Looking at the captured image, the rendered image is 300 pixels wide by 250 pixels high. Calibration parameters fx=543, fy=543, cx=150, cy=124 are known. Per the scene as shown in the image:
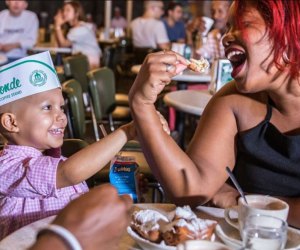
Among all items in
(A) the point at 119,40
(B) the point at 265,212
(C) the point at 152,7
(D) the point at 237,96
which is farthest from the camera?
(A) the point at 119,40

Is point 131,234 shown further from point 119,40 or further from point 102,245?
point 119,40

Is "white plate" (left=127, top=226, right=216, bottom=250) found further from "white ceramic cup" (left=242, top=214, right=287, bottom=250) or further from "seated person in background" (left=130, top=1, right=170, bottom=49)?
"seated person in background" (left=130, top=1, right=170, bottom=49)

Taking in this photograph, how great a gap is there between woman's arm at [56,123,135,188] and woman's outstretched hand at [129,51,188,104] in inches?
6.5

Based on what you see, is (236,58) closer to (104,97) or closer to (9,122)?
(9,122)

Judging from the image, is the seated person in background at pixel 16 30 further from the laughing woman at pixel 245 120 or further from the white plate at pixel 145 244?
the white plate at pixel 145 244

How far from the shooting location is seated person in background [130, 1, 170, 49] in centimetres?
840

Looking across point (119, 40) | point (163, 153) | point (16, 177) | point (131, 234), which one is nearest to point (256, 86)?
point (163, 153)

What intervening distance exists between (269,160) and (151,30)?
7.07 meters

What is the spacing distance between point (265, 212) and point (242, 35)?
566mm

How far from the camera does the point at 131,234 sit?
1.20 m

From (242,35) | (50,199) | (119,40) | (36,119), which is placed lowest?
(119,40)

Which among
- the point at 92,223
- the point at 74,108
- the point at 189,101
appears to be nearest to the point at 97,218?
the point at 92,223

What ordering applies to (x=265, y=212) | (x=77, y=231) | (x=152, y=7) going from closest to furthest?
(x=77, y=231) < (x=265, y=212) < (x=152, y=7)

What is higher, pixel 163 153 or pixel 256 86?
pixel 256 86
